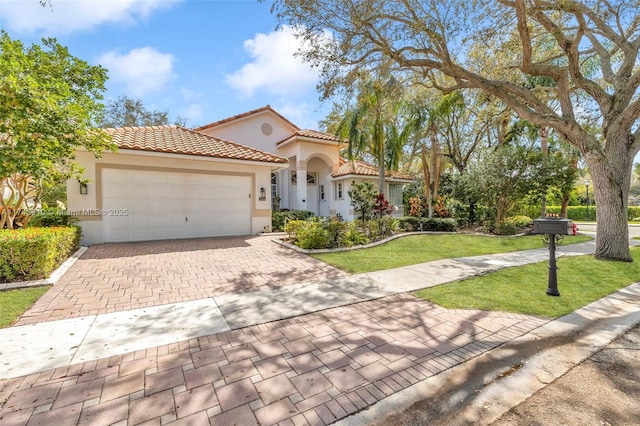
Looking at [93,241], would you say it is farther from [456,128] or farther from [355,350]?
[456,128]

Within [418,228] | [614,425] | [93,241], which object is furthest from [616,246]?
[93,241]

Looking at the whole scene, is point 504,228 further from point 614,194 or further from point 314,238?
point 314,238

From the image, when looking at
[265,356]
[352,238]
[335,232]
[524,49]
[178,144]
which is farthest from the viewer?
[178,144]

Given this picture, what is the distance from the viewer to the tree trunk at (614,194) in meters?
8.21

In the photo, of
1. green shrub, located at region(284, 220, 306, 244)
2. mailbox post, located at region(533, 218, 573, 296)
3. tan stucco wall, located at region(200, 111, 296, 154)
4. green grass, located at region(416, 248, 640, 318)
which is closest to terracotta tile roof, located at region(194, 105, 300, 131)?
tan stucco wall, located at region(200, 111, 296, 154)

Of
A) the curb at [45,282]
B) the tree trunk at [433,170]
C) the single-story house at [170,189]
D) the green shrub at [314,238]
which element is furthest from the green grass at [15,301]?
the tree trunk at [433,170]

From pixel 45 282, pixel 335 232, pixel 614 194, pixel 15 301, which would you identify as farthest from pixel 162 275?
pixel 614 194

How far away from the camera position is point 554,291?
5281mm

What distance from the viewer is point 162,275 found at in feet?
21.1

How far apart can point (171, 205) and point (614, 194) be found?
14.9 metres

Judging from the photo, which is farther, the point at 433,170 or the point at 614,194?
the point at 433,170

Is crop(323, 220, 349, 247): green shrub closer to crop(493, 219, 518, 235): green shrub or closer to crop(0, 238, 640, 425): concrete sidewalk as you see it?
crop(0, 238, 640, 425): concrete sidewalk

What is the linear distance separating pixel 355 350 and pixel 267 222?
35.6ft

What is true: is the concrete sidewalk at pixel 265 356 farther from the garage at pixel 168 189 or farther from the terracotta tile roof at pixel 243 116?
the terracotta tile roof at pixel 243 116
